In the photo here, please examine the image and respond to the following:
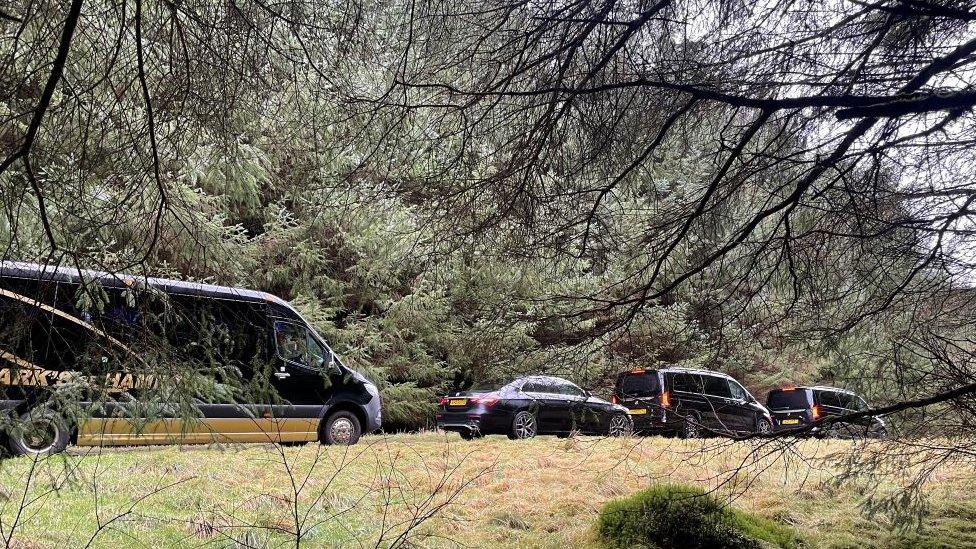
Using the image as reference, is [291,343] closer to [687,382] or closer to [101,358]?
[101,358]

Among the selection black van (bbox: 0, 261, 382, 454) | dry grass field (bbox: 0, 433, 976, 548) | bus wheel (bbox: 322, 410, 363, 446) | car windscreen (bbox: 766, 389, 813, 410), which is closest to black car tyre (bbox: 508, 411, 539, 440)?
bus wheel (bbox: 322, 410, 363, 446)

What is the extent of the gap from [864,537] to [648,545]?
5.97ft

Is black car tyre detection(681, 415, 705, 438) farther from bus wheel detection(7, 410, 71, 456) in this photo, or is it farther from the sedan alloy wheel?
the sedan alloy wheel

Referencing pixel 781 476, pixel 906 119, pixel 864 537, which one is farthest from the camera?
pixel 781 476

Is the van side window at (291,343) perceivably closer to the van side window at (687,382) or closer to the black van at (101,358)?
the black van at (101,358)

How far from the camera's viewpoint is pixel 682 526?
17.4 ft

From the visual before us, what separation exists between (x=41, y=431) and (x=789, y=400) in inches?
620

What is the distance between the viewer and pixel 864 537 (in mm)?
5711

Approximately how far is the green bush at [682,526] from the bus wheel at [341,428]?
555 cm

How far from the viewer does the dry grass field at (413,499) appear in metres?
4.71

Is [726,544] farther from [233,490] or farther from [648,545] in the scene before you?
[233,490]

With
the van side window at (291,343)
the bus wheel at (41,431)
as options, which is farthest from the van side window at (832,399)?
the bus wheel at (41,431)

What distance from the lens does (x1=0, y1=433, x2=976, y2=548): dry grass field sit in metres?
4.71

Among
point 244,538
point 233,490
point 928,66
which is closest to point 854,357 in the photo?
point 928,66
